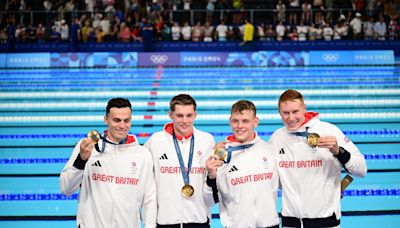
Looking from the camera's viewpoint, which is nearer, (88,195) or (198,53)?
(88,195)

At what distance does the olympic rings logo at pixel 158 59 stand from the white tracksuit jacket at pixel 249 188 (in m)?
15.4

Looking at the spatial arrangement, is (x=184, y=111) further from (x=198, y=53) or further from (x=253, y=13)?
(x=253, y=13)

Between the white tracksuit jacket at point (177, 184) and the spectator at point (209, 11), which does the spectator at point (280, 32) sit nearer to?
the spectator at point (209, 11)

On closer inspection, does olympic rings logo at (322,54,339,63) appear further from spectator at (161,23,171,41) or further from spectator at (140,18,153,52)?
spectator at (140,18,153,52)

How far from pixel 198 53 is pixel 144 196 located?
Answer: 50.7 ft

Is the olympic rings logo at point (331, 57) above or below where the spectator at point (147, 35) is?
below

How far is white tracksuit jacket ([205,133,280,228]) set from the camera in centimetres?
315

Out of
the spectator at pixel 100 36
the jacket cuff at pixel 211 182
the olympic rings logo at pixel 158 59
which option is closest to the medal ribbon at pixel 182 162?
the jacket cuff at pixel 211 182

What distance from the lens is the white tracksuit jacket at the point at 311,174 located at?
10.4ft

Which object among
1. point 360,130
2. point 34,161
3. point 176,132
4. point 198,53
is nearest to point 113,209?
point 176,132

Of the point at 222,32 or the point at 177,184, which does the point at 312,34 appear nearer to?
the point at 222,32

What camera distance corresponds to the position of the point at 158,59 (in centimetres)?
1844

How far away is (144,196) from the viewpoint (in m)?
3.21

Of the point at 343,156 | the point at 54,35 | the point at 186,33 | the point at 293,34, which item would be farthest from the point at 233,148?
the point at 54,35
